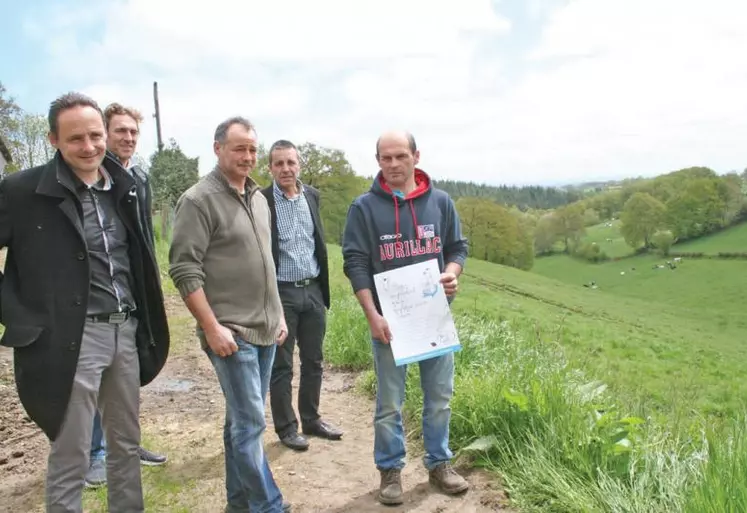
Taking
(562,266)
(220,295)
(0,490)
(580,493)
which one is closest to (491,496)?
(580,493)

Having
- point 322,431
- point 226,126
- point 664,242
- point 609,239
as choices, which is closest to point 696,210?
point 664,242

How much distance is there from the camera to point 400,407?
3.62m

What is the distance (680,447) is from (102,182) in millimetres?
3495

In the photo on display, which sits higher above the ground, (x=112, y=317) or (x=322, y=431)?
(x=112, y=317)

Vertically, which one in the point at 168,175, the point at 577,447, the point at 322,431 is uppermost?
the point at 168,175

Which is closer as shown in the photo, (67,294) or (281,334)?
(67,294)

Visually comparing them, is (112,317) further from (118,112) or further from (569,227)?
(569,227)

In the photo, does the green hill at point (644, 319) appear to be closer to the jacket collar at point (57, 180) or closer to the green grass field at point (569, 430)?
the green grass field at point (569, 430)

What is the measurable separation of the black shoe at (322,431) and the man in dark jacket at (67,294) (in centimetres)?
212

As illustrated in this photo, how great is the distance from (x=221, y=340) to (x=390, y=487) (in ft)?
4.78

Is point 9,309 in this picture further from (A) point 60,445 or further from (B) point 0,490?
(B) point 0,490

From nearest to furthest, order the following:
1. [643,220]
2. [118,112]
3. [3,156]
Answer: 1. [118,112]
2. [3,156]
3. [643,220]

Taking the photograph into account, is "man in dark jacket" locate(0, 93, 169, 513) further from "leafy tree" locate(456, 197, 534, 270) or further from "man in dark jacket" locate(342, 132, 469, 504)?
"leafy tree" locate(456, 197, 534, 270)

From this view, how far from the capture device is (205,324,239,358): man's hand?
9.46 feet
